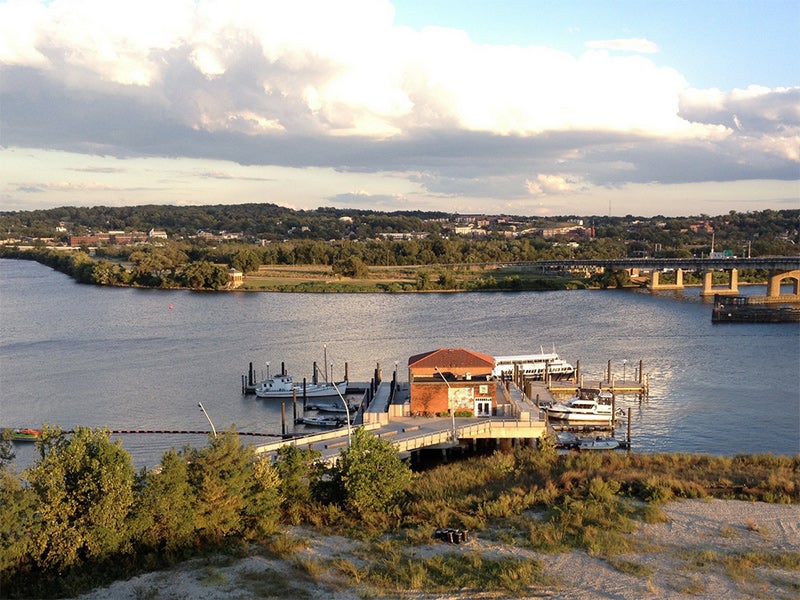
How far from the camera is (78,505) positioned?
1695 centimetres

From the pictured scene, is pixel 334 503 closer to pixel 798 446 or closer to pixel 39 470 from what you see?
pixel 39 470

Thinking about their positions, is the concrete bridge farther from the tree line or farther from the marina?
the tree line

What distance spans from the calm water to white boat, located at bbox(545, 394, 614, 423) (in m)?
1.48

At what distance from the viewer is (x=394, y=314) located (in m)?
73.6

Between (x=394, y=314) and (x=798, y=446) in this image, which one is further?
(x=394, y=314)

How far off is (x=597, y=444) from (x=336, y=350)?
2509 cm

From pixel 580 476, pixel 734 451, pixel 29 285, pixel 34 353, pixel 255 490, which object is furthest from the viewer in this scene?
pixel 29 285

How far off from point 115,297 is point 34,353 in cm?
3681

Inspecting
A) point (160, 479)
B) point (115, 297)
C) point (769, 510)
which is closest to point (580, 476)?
point (769, 510)

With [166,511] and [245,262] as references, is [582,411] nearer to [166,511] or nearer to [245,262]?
[166,511]

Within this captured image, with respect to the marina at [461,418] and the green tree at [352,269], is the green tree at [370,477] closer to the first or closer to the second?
the marina at [461,418]

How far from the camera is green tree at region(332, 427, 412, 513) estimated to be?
2028 cm

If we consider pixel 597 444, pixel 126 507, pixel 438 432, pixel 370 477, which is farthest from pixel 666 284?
pixel 126 507

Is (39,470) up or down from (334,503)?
up
